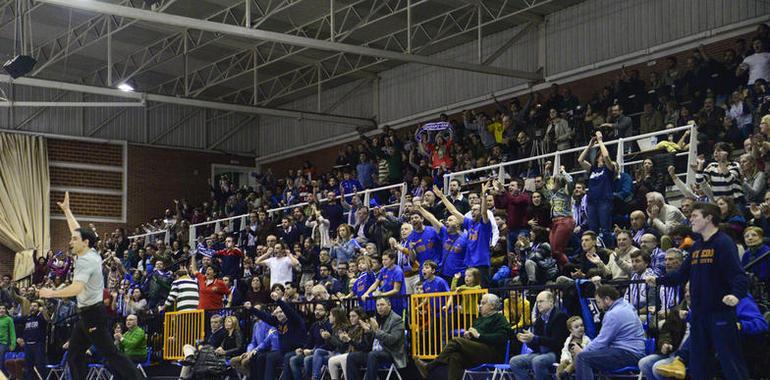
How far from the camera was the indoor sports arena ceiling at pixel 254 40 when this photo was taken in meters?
24.4

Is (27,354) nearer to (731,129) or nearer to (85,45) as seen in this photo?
(85,45)

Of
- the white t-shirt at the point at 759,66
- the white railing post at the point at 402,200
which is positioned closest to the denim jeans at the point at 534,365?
the white t-shirt at the point at 759,66

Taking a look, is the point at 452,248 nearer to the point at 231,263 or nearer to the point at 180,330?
the point at 180,330

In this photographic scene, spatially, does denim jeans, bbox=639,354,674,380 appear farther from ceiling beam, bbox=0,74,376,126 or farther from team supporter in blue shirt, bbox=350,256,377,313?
ceiling beam, bbox=0,74,376,126

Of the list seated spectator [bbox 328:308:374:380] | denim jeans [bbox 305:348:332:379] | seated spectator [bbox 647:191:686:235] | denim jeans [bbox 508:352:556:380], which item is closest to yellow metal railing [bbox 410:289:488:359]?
seated spectator [bbox 328:308:374:380]

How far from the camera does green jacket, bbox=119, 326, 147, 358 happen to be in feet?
57.9

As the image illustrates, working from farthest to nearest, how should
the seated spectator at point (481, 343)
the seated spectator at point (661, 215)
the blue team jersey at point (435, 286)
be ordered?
the blue team jersey at point (435, 286)
the seated spectator at point (661, 215)
the seated spectator at point (481, 343)

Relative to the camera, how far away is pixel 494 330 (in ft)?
37.9

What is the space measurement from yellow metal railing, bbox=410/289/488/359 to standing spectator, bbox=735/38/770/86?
334 inches

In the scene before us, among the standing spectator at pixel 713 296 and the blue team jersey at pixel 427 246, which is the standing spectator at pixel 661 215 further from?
the standing spectator at pixel 713 296

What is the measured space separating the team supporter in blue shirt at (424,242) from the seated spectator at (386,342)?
240 cm

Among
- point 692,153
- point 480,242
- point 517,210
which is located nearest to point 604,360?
point 480,242

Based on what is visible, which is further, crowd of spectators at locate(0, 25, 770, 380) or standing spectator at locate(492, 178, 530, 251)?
standing spectator at locate(492, 178, 530, 251)

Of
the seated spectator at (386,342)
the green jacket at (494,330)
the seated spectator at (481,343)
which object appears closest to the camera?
the seated spectator at (481,343)
